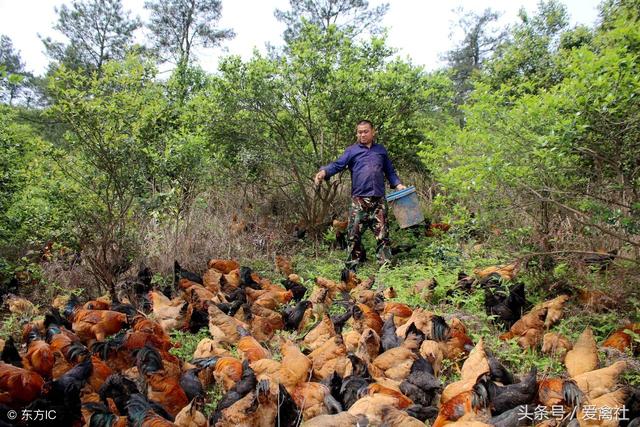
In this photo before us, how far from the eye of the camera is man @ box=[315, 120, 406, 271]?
6.54 m

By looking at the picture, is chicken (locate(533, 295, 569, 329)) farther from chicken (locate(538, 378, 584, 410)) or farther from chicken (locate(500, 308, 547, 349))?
chicken (locate(538, 378, 584, 410))

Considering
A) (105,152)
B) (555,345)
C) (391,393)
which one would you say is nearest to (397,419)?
(391,393)

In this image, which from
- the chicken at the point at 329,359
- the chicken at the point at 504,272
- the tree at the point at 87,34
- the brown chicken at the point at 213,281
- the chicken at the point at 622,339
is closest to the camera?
the chicken at the point at 329,359

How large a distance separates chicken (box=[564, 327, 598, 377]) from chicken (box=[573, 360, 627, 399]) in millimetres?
254

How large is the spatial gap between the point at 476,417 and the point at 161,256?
189 inches

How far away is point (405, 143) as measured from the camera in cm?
788

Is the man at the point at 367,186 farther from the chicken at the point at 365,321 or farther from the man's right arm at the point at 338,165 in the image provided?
the chicken at the point at 365,321

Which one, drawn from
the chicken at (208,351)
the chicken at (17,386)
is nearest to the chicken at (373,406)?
the chicken at (208,351)

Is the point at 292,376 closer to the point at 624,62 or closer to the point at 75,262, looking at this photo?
the point at 624,62

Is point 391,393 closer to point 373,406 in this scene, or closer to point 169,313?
point 373,406

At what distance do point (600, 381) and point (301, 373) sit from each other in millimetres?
1761

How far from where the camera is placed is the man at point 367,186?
6539 millimetres

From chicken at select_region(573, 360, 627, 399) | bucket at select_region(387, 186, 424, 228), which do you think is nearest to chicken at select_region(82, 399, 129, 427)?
chicken at select_region(573, 360, 627, 399)

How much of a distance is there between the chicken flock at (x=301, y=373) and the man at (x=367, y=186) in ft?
8.43
